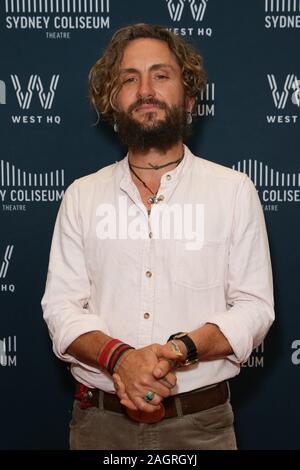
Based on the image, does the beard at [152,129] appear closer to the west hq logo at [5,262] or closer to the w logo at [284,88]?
the w logo at [284,88]

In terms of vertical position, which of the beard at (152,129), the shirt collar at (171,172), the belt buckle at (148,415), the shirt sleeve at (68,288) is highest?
the beard at (152,129)

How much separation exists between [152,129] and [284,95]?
0.58 m

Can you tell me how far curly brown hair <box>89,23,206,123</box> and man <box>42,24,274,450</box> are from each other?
4cm

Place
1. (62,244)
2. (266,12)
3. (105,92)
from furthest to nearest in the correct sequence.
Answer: (266,12) < (105,92) < (62,244)

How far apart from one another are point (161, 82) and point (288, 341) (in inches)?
Answer: 39.0

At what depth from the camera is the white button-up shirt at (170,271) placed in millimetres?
1598

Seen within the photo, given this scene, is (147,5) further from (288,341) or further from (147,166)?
(288,341)

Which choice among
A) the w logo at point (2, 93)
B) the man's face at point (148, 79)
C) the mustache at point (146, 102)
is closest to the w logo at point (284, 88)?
the man's face at point (148, 79)

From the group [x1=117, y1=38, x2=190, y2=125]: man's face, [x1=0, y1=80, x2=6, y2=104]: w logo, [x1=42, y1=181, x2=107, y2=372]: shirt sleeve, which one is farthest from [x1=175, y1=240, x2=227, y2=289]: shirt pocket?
[x1=0, y1=80, x2=6, y2=104]: w logo

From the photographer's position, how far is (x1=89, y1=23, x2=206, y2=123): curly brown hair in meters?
1.81

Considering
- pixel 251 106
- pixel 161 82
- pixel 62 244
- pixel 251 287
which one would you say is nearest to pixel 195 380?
pixel 251 287

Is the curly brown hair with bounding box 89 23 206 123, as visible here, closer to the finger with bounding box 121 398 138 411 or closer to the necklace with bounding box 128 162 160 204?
the necklace with bounding box 128 162 160 204

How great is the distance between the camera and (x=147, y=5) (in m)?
2.04

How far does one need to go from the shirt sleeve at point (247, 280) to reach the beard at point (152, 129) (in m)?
0.25
